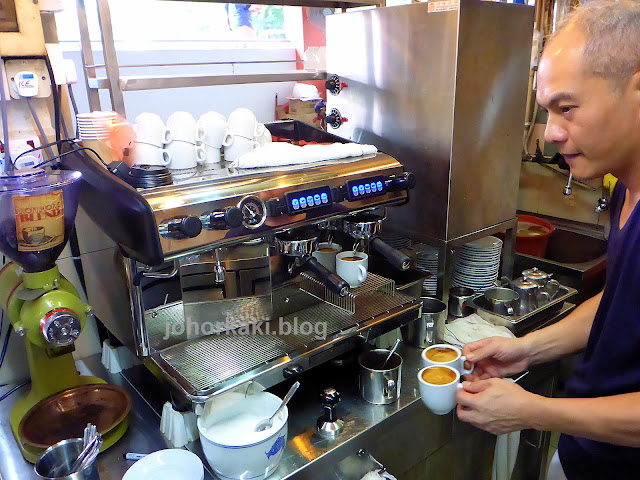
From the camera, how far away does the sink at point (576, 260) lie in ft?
6.79

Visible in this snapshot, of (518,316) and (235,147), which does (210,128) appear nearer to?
(235,147)

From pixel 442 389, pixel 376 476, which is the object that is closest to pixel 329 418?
pixel 376 476

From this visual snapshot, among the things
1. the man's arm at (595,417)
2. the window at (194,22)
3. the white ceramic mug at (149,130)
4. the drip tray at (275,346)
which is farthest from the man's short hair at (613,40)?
the window at (194,22)

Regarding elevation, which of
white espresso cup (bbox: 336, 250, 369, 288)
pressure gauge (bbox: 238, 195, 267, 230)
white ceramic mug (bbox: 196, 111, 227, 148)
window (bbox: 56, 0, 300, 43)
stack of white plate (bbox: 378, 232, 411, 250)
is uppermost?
window (bbox: 56, 0, 300, 43)

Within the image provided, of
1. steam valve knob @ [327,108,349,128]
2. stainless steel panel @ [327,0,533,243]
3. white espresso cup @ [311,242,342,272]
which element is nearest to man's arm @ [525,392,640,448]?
white espresso cup @ [311,242,342,272]

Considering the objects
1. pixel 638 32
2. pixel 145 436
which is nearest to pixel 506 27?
pixel 638 32

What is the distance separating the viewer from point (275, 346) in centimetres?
111

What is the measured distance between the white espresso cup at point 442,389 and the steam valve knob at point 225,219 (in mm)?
463

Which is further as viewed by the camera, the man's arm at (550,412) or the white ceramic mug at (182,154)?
the white ceramic mug at (182,154)

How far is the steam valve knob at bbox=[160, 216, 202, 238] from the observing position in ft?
2.99

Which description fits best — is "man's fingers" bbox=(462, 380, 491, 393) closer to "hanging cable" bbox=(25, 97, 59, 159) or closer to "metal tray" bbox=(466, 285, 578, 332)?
"metal tray" bbox=(466, 285, 578, 332)

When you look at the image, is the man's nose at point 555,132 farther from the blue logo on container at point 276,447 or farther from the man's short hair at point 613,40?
the blue logo on container at point 276,447

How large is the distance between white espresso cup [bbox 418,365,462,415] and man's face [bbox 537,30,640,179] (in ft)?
1.44

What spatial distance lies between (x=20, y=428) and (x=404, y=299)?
0.88m
